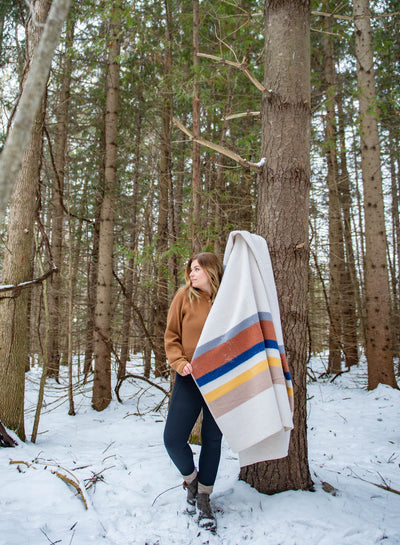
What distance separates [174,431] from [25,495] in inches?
44.7

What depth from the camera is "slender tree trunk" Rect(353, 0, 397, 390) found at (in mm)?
6203

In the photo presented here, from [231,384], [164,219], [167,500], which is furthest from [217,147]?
[164,219]

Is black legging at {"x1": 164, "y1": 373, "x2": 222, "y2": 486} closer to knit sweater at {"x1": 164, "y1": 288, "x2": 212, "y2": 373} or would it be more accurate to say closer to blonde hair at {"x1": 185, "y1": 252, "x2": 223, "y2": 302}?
knit sweater at {"x1": 164, "y1": 288, "x2": 212, "y2": 373}

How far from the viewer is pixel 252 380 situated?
2.11m

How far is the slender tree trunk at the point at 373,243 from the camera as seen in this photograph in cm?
620

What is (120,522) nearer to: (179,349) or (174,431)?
(174,431)

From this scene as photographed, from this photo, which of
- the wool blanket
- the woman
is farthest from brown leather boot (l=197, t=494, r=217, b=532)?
the wool blanket

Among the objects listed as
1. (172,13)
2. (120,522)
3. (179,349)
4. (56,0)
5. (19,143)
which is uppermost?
(172,13)

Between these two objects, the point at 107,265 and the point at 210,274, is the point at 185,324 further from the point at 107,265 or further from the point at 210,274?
the point at 107,265

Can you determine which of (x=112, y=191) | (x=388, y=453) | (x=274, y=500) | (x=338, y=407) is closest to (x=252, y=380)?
(x=274, y=500)

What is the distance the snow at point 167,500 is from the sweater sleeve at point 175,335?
0.99 m

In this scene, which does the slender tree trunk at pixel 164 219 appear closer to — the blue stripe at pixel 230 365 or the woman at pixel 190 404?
the woman at pixel 190 404

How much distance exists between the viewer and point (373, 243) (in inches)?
254

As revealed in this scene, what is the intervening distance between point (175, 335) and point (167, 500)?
113 cm
